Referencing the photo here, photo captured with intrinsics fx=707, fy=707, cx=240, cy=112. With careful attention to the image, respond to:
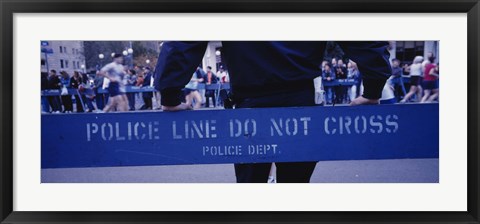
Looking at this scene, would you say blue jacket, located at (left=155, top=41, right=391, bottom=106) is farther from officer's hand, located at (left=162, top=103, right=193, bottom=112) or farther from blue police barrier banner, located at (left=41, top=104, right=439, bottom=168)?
blue police barrier banner, located at (left=41, top=104, right=439, bottom=168)

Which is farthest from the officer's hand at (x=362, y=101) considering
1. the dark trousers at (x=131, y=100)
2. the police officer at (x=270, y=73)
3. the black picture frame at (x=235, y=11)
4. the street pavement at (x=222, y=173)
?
the dark trousers at (x=131, y=100)

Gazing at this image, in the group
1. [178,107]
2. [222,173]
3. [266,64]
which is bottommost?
[222,173]

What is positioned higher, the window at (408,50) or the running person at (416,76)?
the window at (408,50)

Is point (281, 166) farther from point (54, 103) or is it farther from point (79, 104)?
point (54, 103)

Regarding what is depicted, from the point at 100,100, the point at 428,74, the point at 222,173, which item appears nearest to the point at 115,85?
the point at 100,100

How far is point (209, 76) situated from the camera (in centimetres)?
445

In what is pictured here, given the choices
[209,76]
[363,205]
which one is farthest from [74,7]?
[363,205]

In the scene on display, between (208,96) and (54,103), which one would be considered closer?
(54,103)

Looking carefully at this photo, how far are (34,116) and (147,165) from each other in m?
0.75

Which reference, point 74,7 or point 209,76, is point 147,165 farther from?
point 74,7

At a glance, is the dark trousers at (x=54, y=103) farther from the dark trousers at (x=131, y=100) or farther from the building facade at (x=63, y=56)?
the dark trousers at (x=131, y=100)

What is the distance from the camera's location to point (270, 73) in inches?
178

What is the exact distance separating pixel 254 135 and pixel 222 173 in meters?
0.31

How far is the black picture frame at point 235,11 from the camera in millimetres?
4148
